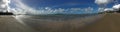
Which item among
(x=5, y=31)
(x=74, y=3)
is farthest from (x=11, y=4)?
(x=74, y=3)

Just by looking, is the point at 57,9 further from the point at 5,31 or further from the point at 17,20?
the point at 5,31

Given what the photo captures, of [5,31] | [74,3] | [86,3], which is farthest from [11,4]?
[86,3]

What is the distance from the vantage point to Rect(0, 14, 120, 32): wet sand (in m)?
1.98

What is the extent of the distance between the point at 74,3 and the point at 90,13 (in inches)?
7.6

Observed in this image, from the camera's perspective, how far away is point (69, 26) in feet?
6.54

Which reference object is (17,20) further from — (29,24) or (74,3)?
(74,3)

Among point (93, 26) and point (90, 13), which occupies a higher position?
point (90, 13)

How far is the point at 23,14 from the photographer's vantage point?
1978 millimetres

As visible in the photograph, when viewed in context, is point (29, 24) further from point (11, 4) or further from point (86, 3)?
point (86, 3)

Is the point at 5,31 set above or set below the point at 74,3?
below

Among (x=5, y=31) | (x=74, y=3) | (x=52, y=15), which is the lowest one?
(x=5, y=31)

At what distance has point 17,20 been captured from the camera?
2.02 m

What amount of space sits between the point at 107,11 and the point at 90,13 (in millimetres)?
172

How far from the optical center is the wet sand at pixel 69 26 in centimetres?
198
